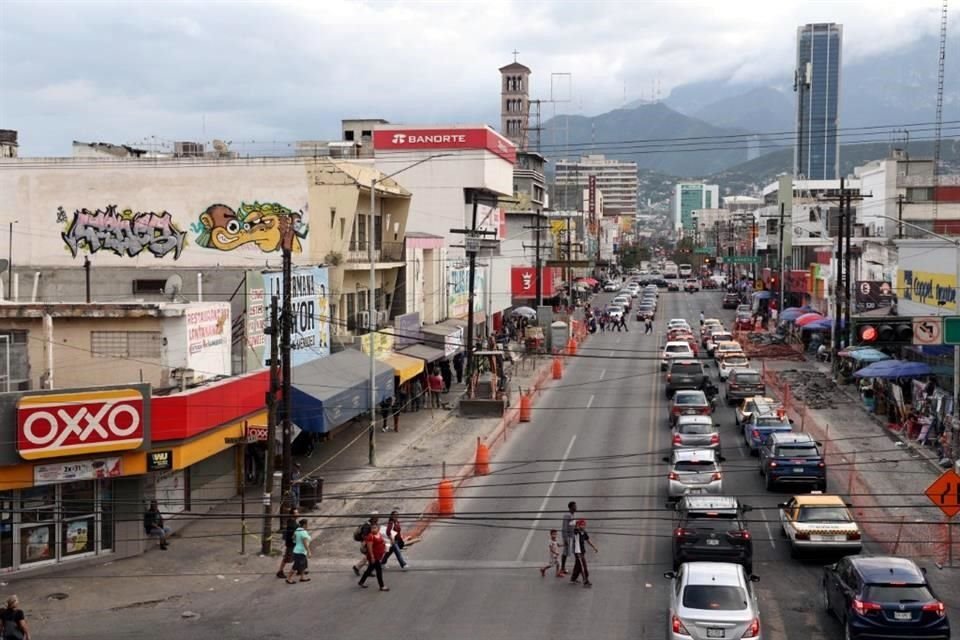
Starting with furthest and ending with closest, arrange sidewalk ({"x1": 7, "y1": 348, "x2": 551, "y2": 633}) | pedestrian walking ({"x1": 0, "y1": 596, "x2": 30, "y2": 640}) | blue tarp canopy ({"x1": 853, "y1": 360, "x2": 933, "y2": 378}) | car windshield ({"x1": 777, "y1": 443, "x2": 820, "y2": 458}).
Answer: blue tarp canopy ({"x1": 853, "y1": 360, "x2": 933, "y2": 378}) → car windshield ({"x1": 777, "y1": 443, "x2": 820, "y2": 458}) → sidewalk ({"x1": 7, "y1": 348, "x2": 551, "y2": 633}) → pedestrian walking ({"x1": 0, "y1": 596, "x2": 30, "y2": 640})

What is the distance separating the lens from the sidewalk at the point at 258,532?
23156 millimetres

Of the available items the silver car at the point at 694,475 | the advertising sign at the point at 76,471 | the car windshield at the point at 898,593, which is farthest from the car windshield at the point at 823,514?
the advertising sign at the point at 76,471

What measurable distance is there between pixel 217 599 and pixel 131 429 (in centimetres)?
464

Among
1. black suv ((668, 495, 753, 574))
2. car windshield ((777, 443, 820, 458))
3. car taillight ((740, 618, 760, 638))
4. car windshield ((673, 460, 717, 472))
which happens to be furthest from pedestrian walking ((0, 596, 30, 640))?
car windshield ((777, 443, 820, 458))

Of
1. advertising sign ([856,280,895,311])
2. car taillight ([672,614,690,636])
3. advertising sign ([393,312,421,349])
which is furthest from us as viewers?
advertising sign ([856,280,895,311])

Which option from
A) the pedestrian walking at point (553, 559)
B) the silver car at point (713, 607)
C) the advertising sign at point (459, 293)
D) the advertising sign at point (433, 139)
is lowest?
the pedestrian walking at point (553, 559)

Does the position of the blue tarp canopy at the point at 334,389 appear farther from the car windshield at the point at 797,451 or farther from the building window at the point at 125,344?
the car windshield at the point at 797,451

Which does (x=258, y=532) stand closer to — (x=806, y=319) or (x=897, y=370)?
(x=897, y=370)

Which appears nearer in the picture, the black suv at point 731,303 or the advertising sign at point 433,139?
the advertising sign at point 433,139

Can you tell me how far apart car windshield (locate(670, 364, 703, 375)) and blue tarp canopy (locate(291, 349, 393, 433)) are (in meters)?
13.7

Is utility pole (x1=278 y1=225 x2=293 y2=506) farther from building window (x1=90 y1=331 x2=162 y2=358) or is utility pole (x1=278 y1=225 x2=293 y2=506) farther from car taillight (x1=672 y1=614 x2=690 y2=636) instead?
car taillight (x1=672 y1=614 x2=690 y2=636)

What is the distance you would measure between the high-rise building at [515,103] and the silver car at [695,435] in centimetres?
12752

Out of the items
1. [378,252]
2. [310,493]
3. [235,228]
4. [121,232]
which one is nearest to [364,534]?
[310,493]

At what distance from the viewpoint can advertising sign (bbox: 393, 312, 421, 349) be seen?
160 feet
